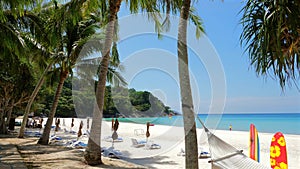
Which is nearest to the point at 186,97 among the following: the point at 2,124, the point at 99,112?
the point at 99,112

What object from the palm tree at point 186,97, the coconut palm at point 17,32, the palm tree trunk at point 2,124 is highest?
the coconut palm at point 17,32

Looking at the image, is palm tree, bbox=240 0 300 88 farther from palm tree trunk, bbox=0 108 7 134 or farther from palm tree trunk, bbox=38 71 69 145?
palm tree trunk, bbox=0 108 7 134

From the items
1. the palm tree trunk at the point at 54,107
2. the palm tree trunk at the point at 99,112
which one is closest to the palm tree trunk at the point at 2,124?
the palm tree trunk at the point at 54,107

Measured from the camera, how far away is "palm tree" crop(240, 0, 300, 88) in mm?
1867

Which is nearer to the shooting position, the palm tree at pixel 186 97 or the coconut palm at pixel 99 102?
the palm tree at pixel 186 97

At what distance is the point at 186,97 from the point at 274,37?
138cm

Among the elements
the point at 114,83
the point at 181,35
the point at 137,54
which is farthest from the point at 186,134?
the point at 114,83

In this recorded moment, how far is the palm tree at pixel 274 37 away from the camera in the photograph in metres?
1.87

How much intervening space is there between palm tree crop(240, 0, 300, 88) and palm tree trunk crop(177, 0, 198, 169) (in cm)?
100

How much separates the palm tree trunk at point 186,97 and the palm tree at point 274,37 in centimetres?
100

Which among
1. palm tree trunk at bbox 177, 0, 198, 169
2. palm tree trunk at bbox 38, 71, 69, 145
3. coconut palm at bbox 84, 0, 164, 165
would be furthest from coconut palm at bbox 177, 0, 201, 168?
palm tree trunk at bbox 38, 71, 69, 145

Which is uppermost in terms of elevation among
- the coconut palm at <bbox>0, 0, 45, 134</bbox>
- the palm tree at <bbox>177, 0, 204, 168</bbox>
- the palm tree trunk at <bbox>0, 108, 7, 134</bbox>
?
the coconut palm at <bbox>0, 0, 45, 134</bbox>

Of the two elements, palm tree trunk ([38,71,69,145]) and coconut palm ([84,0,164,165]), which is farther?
A: palm tree trunk ([38,71,69,145])

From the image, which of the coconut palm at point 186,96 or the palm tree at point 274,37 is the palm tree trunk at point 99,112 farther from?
the palm tree at point 274,37
